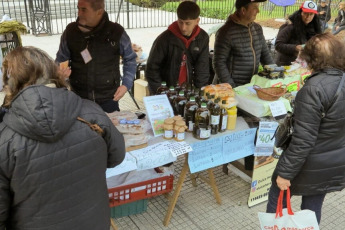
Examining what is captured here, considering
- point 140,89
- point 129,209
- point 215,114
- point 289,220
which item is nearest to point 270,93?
point 215,114

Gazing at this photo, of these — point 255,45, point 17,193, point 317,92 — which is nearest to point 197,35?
point 255,45

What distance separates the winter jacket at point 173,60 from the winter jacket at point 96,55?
0.26m

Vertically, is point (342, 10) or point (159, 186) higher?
point (342, 10)

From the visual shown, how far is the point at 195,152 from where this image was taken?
8.46ft

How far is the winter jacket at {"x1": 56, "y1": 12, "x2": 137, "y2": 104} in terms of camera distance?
2.96 metres

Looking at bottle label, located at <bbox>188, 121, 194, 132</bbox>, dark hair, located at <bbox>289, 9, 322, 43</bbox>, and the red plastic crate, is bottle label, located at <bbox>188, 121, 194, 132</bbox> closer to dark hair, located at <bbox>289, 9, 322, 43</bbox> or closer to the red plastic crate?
the red plastic crate

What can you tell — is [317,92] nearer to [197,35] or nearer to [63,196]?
[63,196]

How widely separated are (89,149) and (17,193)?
13.1 inches

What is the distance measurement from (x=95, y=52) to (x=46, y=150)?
5.83 ft

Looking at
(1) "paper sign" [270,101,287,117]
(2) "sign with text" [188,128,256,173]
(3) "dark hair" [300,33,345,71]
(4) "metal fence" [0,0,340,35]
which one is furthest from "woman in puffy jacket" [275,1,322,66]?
(4) "metal fence" [0,0,340,35]

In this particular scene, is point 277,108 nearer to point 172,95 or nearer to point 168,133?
point 172,95

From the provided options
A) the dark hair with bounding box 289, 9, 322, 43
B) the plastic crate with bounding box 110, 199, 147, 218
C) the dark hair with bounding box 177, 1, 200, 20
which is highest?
the dark hair with bounding box 177, 1, 200, 20

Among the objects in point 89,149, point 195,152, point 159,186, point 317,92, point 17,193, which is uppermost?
point 317,92

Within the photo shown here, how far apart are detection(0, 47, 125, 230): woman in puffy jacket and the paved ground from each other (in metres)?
1.50
